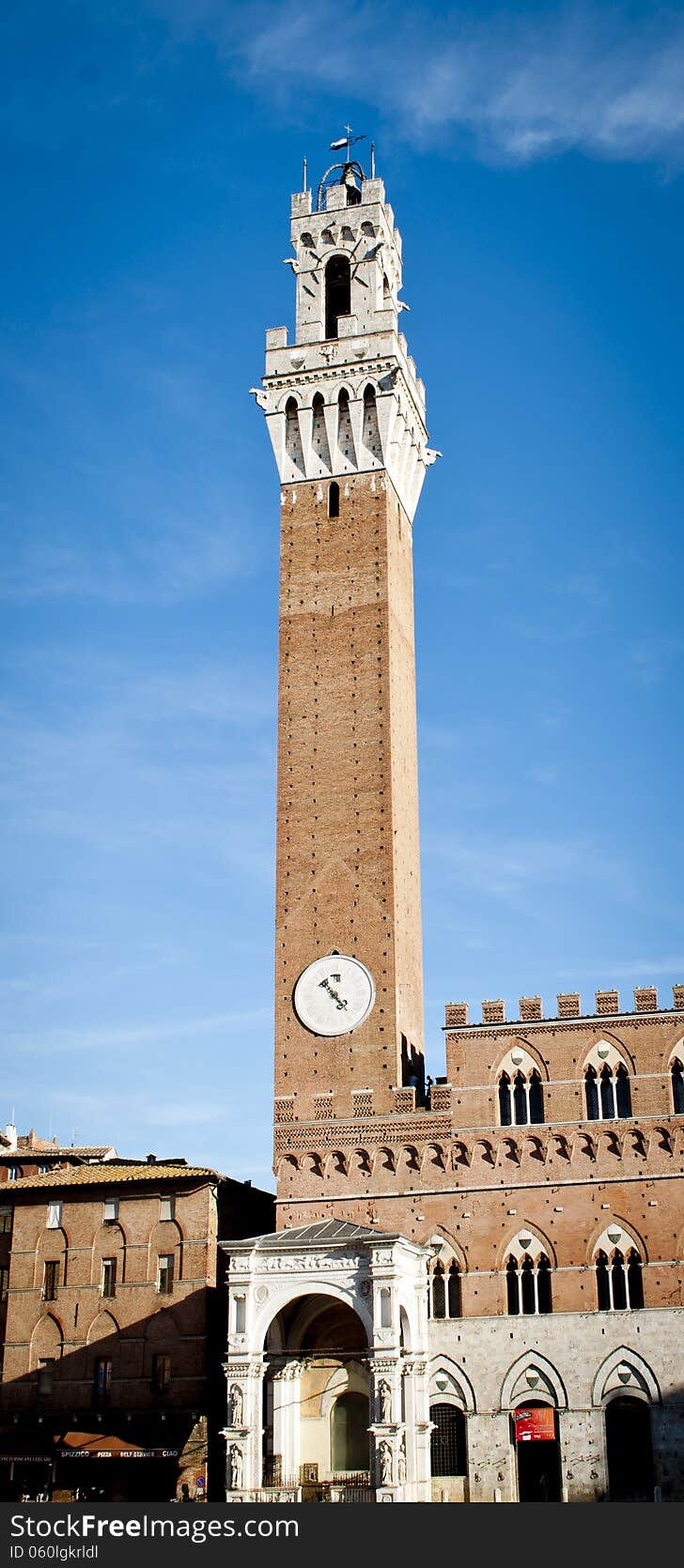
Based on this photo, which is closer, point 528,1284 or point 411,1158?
point 528,1284

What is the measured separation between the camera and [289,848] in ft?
155

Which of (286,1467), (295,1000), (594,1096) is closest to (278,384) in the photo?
(295,1000)

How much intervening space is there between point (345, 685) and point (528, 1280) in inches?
692

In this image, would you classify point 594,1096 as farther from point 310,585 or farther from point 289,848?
point 310,585

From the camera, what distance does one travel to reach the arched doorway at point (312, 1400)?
40.6m

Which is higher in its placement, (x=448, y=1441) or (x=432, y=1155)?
(x=432, y=1155)

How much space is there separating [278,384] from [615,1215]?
27.6 meters

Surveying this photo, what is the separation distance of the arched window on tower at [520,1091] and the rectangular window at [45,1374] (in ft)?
45.9

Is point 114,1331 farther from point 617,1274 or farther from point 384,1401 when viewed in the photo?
point 617,1274

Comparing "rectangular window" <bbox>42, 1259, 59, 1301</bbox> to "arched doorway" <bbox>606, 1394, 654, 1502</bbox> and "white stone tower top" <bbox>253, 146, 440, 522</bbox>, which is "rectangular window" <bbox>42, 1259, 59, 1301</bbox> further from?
"white stone tower top" <bbox>253, 146, 440, 522</bbox>

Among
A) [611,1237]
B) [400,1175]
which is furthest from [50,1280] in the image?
[611,1237]

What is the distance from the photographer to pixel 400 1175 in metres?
43.3

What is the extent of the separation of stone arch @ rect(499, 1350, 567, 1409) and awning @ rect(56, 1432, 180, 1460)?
8650 millimetres

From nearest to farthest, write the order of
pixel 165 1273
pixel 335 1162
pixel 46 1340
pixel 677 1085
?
pixel 677 1085 → pixel 335 1162 → pixel 165 1273 → pixel 46 1340
